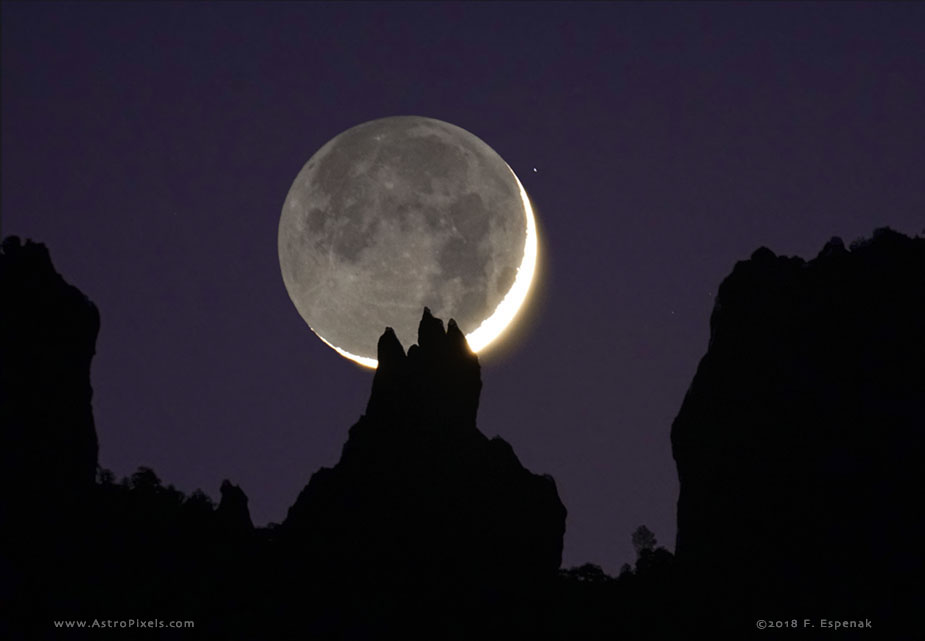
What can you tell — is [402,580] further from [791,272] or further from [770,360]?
[791,272]

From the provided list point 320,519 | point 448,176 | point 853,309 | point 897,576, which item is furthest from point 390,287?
point 897,576

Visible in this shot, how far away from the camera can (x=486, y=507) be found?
220 ft

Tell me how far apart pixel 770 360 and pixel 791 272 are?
19.5 ft

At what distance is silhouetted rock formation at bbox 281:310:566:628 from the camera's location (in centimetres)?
6569

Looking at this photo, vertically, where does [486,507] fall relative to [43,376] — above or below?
below

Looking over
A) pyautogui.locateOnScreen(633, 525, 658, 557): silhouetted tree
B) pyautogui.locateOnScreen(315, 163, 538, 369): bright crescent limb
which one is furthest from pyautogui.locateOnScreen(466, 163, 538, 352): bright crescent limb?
pyautogui.locateOnScreen(633, 525, 658, 557): silhouetted tree

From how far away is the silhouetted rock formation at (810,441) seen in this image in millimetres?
62688
